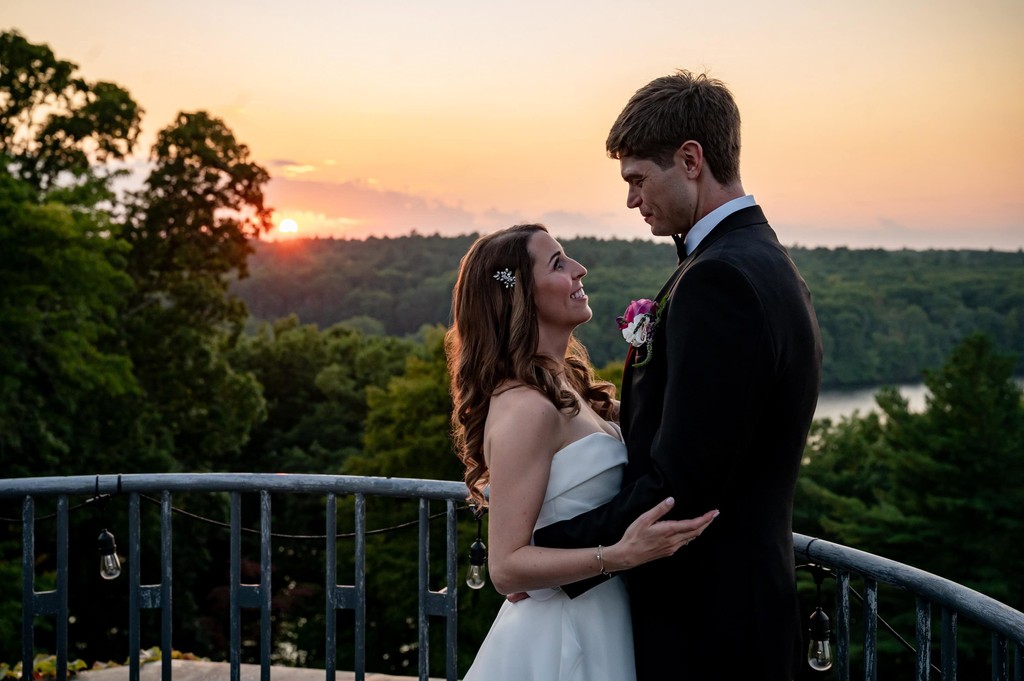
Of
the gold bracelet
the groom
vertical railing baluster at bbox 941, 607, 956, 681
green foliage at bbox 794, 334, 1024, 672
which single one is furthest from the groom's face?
green foliage at bbox 794, 334, 1024, 672

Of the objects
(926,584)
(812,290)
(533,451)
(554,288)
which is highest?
(812,290)

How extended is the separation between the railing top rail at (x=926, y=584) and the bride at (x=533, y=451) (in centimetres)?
58

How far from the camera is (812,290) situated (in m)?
57.7

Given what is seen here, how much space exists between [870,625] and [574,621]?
793 millimetres

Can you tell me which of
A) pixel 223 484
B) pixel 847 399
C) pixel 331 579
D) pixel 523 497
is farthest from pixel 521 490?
pixel 847 399

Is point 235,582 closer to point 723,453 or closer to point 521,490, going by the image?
point 521,490

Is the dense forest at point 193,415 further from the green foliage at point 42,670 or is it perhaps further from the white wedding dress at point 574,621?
the white wedding dress at point 574,621

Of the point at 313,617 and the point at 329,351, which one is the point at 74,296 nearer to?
the point at 313,617

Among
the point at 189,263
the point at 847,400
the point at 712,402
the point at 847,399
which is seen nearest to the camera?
the point at 712,402

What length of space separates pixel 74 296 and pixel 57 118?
570cm

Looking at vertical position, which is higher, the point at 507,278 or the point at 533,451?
→ the point at 507,278

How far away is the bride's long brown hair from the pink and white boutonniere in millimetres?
425

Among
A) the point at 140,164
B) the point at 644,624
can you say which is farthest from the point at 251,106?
the point at 644,624

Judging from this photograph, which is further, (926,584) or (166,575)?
(166,575)
